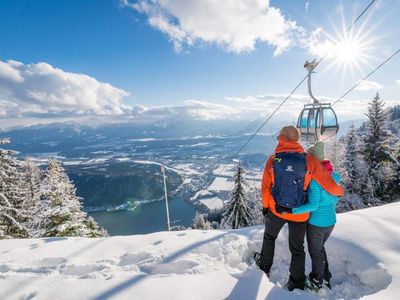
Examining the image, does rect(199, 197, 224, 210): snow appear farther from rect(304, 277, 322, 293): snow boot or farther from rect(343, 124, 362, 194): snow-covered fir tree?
rect(304, 277, 322, 293): snow boot

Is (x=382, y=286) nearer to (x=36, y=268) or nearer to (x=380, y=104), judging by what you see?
(x=36, y=268)

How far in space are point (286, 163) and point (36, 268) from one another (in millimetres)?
4608

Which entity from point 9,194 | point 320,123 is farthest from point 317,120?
point 9,194

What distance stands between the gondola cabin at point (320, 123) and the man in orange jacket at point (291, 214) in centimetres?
349

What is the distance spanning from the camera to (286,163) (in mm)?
3539

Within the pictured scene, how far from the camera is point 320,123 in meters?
6.79

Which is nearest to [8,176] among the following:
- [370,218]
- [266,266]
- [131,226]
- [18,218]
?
[18,218]

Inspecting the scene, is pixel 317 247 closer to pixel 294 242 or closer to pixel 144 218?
pixel 294 242

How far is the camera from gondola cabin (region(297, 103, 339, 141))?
6.78 metres

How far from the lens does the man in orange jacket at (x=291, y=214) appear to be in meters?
3.57

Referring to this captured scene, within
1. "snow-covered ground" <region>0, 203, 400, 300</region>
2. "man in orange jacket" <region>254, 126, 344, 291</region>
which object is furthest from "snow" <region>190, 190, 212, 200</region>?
"man in orange jacket" <region>254, 126, 344, 291</region>

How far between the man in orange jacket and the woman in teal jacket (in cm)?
14

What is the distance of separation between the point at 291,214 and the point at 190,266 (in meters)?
1.90

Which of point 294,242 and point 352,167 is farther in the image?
point 352,167
